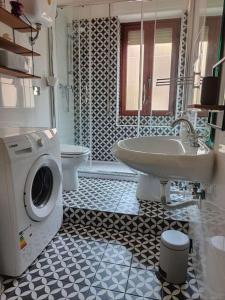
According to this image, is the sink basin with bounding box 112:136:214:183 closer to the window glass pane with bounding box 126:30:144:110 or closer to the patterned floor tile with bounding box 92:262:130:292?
A: the patterned floor tile with bounding box 92:262:130:292

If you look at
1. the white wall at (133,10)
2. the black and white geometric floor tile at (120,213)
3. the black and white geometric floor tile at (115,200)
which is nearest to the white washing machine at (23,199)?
the black and white geometric floor tile at (120,213)

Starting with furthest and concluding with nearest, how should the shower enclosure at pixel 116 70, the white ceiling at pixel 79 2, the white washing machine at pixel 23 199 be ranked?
the shower enclosure at pixel 116 70
the white ceiling at pixel 79 2
the white washing machine at pixel 23 199

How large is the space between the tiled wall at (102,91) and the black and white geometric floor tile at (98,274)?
180 cm

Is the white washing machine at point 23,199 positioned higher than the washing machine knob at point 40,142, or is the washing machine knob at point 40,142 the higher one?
the washing machine knob at point 40,142

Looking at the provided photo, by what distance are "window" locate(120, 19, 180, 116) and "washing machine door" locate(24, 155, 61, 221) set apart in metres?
1.93

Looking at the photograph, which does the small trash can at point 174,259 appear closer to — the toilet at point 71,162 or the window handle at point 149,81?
the toilet at point 71,162

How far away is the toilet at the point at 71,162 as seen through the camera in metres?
2.11

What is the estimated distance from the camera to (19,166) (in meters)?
1.22

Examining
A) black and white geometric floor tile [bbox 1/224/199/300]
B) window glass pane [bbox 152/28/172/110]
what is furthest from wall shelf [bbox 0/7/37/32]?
window glass pane [bbox 152/28/172/110]

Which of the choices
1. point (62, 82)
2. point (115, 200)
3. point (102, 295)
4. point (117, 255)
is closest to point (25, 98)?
point (62, 82)

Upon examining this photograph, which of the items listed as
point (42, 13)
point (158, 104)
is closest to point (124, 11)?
point (158, 104)

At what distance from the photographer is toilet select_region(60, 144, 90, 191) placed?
2111mm

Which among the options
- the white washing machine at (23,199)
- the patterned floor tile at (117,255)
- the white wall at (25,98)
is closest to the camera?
the white washing machine at (23,199)

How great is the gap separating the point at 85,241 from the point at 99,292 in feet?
1.61
